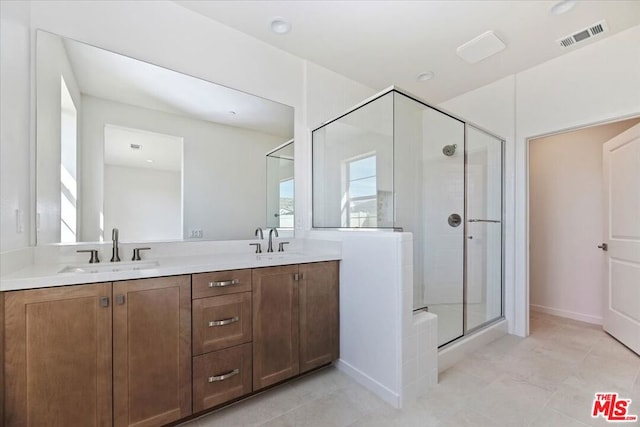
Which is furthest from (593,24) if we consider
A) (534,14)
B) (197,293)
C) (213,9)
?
(197,293)

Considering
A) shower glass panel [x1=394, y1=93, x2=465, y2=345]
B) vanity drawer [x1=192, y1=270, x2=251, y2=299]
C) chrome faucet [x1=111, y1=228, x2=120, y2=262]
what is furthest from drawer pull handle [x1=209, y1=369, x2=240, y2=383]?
shower glass panel [x1=394, y1=93, x2=465, y2=345]

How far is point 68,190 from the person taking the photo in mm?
1631

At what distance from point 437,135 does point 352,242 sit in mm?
1796

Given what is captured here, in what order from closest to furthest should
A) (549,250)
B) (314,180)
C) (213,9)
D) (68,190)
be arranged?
(68,190) < (213,9) < (314,180) < (549,250)

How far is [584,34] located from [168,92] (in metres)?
3.28

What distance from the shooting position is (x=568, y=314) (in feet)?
10.7

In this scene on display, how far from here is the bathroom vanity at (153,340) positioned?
1.11 m

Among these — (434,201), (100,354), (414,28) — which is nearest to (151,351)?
(100,354)

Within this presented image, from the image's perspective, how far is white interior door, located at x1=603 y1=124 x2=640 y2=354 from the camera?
7.75 ft

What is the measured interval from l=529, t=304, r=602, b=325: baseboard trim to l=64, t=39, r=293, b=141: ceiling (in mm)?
3749

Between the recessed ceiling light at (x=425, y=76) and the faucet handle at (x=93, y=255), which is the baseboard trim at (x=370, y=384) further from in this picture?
the recessed ceiling light at (x=425, y=76)

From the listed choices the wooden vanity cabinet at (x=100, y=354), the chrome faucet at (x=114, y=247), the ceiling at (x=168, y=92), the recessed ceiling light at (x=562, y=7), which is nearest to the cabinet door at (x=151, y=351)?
the wooden vanity cabinet at (x=100, y=354)

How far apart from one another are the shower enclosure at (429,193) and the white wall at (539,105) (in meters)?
0.13

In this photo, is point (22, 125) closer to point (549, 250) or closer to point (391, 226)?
Answer: point (391, 226)
